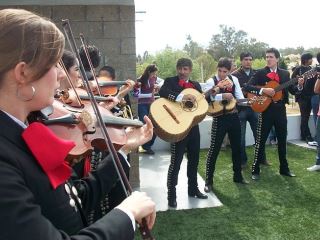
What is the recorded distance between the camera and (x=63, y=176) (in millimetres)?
1054

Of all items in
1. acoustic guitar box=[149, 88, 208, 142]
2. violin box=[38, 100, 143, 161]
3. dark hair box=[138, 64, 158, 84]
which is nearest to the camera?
violin box=[38, 100, 143, 161]

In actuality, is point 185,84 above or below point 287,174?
above

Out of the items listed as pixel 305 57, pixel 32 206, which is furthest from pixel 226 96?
pixel 32 206

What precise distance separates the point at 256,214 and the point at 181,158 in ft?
3.40

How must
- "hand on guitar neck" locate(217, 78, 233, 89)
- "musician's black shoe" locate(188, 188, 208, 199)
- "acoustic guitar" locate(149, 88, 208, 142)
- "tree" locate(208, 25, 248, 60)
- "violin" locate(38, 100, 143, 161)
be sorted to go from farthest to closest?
"tree" locate(208, 25, 248, 60)
"hand on guitar neck" locate(217, 78, 233, 89)
"musician's black shoe" locate(188, 188, 208, 199)
"acoustic guitar" locate(149, 88, 208, 142)
"violin" locate(38, 100, 143, 161)

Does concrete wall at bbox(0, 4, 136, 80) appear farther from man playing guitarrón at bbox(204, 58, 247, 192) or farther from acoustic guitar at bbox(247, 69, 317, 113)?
acoustic guitar at bbox(247, 69, 317, 113)

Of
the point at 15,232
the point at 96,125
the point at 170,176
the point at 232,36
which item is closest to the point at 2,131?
the point at 15,232

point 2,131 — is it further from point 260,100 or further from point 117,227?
point 260,100

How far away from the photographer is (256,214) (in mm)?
4125

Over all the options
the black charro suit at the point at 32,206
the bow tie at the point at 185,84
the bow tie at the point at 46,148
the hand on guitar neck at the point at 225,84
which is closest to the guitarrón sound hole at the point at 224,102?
the hand on guitar neck at the point at 225,84

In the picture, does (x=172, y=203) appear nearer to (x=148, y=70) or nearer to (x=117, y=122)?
(x=117, y=122)

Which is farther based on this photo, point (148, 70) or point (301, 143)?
point (301, 143)

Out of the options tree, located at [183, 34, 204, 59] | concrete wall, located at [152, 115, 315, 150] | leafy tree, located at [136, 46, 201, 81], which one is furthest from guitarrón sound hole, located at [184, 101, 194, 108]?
tree, located at [183, 34, 204, 59]

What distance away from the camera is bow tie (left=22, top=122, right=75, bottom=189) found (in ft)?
3.21
